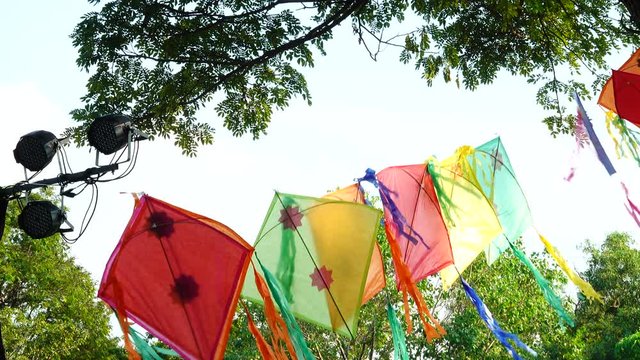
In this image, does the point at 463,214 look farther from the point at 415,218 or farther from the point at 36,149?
the point at 36,149

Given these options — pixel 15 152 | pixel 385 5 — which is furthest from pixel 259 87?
pixel 15 152

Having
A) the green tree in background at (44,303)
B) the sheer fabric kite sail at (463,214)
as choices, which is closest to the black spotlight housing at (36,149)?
the sheer fabric kite sail at (463,214)

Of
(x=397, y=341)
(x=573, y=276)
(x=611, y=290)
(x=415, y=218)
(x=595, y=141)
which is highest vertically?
(x=611, y=290)

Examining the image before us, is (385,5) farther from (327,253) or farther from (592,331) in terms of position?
(592,331)

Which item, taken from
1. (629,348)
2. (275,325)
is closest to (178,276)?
(275,325)

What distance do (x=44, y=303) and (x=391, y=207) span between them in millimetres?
10893

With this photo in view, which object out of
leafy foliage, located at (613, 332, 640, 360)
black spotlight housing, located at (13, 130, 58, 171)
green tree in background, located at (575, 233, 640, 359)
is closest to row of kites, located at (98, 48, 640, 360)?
black spotlight housing, located at (13, 130, 58, 171)

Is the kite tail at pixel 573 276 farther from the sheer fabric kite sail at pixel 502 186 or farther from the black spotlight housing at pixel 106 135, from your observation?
the black spotlight housing at pixel 106 135

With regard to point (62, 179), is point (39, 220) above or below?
below

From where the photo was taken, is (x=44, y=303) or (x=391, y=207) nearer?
(x=391, y=207)

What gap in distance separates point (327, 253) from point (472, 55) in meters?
2.55

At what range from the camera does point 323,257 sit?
5008 millimetres

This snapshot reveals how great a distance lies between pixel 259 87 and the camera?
6.43m

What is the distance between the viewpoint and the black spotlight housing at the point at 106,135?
427cm
